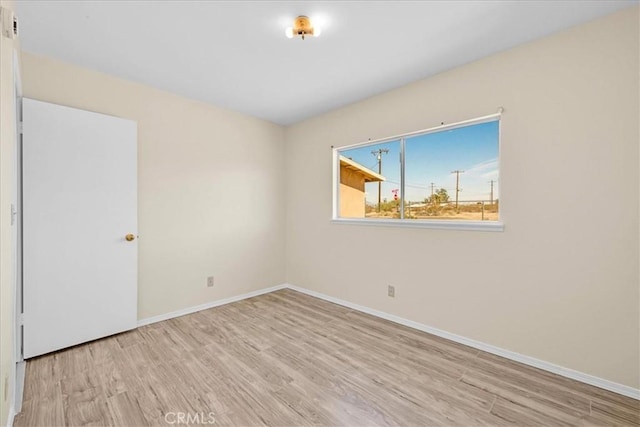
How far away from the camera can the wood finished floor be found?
5.53ft

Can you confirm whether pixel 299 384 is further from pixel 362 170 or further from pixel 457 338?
pixel 362 170

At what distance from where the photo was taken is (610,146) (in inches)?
75.0

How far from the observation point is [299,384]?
200 centimetres

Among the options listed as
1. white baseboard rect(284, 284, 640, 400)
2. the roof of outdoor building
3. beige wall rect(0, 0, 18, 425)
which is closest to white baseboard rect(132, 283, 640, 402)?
white baseboard rect(284, 284, 640, 400)

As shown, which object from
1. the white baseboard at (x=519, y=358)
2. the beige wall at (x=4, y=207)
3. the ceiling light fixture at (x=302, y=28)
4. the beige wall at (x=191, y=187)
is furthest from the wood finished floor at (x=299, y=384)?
the ceiling light fixture at (x=302, y=28)

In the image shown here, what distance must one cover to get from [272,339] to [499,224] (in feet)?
7.52

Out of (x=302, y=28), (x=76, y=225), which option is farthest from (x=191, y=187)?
(x=302, y=28)

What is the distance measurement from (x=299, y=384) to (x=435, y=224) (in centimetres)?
187

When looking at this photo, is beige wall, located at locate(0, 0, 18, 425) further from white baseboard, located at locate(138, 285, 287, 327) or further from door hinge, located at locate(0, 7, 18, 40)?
white baseboard, located at locate(138, 285, 287, 327)

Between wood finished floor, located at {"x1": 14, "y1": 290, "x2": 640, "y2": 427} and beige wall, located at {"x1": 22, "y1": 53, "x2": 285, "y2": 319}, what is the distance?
0.79 metres

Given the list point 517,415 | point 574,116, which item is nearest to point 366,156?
point 574,116

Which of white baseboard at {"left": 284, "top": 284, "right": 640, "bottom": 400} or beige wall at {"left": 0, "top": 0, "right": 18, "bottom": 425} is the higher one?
beige wall at {"left": 0, "top": 0, "right": 18, "bottom": 425}

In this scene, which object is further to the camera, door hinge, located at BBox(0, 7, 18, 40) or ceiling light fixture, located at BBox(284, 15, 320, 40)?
ceiling light fixture, located at BBox(284, 15, 320, 40)

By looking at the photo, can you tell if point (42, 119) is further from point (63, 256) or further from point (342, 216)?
point (342, 216)
